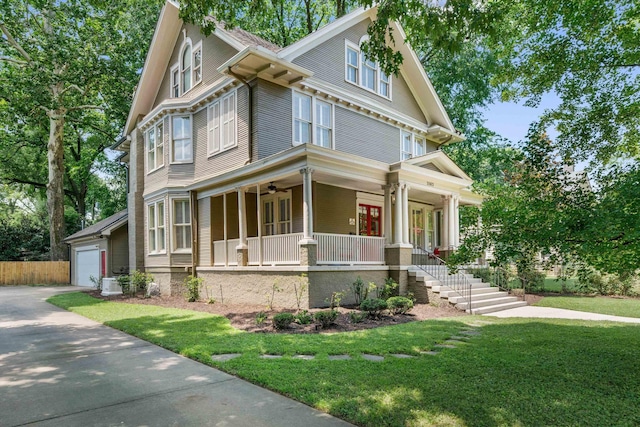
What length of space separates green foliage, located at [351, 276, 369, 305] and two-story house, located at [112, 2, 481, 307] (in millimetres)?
230

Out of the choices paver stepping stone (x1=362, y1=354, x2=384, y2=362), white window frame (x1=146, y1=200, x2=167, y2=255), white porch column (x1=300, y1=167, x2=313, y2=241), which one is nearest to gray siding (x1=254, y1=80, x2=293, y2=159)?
white porch column (x1=300, y1=167, x2=313, y2=241)

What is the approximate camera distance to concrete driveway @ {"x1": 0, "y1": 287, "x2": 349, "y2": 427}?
4.12 meters

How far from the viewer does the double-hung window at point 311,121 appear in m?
14.1

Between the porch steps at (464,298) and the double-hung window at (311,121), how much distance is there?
18.0ft

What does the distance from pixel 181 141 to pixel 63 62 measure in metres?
10.7

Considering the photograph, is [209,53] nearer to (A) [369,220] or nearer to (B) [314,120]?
(B) [314,120]

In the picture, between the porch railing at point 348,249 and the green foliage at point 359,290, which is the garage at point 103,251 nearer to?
the porch railing at point 348,249

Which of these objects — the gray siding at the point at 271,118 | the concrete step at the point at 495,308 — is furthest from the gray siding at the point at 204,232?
the concrete step at the point at 495,308

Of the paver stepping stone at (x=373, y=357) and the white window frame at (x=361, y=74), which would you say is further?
the white window frame at (x=361, y=74)

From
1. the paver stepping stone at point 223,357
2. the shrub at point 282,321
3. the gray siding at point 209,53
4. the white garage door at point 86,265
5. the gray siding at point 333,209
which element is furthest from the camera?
the white garage door at point 86,265

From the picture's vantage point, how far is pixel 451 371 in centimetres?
553

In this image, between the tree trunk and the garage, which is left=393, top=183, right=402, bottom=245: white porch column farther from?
the tree trunk

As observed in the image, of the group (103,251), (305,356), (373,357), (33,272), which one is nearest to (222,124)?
(305,356)

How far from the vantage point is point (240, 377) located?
5.41 m
